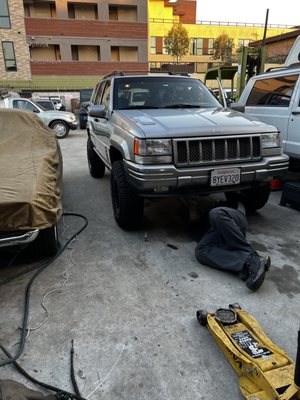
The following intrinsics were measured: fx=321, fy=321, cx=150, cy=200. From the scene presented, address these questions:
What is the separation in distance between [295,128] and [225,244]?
3.01 m

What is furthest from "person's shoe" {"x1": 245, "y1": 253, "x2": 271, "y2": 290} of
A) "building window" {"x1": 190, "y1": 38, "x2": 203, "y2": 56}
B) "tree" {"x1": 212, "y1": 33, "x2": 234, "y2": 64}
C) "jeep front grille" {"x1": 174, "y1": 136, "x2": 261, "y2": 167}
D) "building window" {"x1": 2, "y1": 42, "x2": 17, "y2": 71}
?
"building window" {"x1": 190, "y1": 38, "x2": 203, "y2": 56}

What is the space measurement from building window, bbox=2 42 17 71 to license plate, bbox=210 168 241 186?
1142 inches

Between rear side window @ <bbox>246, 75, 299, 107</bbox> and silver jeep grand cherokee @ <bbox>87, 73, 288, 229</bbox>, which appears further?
rear side window @ <bbox>246, 75, 299, 107</bbox>

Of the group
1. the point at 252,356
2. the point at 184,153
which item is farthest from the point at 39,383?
the point at 184,153

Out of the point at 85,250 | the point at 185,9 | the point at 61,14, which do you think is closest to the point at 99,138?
the point at 85,250

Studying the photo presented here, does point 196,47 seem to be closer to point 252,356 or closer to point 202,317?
point 202,317

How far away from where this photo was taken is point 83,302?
8.92 feet

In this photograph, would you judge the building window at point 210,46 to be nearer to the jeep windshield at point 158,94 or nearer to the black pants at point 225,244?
the jeep windshield at point 158,94

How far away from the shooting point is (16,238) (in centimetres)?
269

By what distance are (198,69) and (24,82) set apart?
23065mm

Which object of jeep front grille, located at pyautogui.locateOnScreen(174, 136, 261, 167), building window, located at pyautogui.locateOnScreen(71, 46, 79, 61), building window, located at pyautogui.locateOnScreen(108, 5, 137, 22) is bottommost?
jeep front grille, located at pyautogui.locateOnScreen(174, 136, 261, 167)

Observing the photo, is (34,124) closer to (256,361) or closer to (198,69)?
(256,361)

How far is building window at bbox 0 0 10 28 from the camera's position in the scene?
26469mm

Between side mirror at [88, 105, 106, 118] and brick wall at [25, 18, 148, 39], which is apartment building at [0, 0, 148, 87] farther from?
side mirror at [88, 105, 106, 118]
